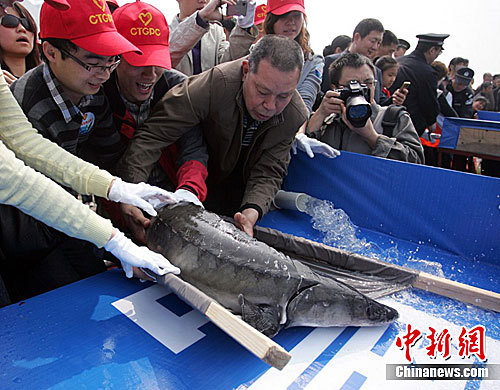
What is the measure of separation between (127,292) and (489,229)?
78.8 inches

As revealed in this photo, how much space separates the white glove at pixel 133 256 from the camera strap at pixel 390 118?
6.37 feet

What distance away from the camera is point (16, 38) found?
2.39 m

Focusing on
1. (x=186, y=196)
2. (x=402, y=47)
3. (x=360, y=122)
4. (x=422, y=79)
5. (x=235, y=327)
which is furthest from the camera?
(x=402, y=47)

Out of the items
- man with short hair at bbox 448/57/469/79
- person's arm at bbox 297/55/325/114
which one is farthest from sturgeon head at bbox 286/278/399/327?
man with short hair at bbox 448/57/469/79

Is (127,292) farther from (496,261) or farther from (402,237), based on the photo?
(496,261)

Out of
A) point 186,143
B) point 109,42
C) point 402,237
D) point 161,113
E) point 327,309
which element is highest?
point 109,42

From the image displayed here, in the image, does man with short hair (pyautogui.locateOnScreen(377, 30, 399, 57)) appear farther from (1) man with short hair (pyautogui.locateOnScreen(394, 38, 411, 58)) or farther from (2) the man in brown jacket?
(2) the man in brown jacket

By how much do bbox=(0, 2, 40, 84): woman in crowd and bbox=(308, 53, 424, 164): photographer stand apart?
80.4 inches

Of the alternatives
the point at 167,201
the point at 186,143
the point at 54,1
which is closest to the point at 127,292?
the point at 167,201

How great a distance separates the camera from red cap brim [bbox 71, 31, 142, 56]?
147cm

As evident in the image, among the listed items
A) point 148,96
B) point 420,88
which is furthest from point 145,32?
point 420,88

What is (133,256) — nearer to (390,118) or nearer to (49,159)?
(49,159)

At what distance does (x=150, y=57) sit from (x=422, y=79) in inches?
137

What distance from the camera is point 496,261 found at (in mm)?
2084
